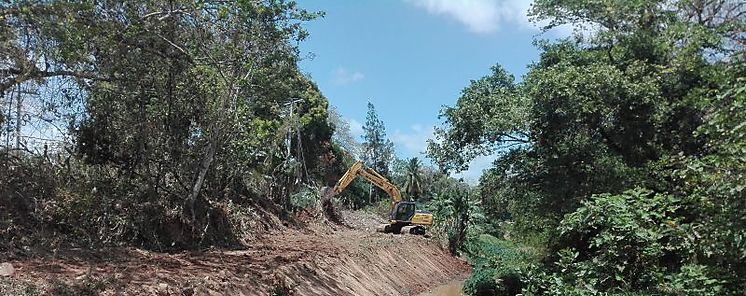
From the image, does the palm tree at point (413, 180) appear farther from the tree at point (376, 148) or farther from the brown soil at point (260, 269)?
the brown soil at point (260, 269)

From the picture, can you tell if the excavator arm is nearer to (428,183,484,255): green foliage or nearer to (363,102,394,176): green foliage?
(428,183,484,255): green foliage

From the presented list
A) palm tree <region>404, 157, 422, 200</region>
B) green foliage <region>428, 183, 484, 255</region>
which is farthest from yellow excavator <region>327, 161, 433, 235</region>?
palm tree <region>404, 157, 422, 200</region>

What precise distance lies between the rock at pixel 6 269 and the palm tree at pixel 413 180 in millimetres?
56417

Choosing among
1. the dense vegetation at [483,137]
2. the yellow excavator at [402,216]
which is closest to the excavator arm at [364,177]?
the yellow excavator at [402,216]

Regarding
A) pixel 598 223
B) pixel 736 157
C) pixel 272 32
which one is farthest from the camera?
pixel 272 32

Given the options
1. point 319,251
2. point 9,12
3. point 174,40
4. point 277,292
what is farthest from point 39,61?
point 319,251

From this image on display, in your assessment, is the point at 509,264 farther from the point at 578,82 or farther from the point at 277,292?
the point at 277,292

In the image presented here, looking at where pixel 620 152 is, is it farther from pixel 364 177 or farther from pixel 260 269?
pixel 364 177

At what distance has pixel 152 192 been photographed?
15.0 meters

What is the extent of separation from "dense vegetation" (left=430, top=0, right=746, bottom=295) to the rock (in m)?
10.3

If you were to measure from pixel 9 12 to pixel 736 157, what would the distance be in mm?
12532

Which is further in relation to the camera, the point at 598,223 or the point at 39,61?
the point at 598,223

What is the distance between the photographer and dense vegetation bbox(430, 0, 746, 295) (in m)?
10.7

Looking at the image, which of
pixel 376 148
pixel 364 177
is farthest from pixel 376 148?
pixel 364 177
